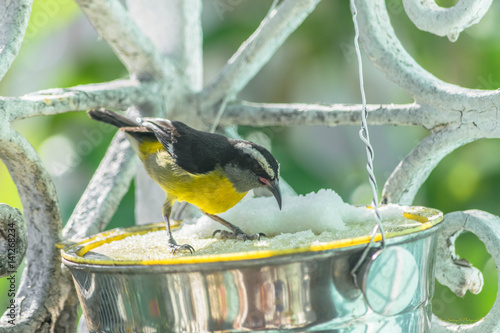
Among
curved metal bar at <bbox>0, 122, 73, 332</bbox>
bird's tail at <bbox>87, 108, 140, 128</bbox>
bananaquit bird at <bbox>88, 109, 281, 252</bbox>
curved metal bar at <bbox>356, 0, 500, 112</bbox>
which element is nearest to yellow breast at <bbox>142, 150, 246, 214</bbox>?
bananaquit bird at <bbox>88, 109, 281, 252</bbox>

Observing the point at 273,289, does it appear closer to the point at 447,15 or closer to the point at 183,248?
the point at 183,248

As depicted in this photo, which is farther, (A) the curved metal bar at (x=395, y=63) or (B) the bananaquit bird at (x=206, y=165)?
(B) the bananaquit bird at (x=206, y=165)

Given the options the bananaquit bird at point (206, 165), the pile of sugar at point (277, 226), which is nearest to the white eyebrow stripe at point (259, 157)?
the bananaquit bird at point (206, 165)

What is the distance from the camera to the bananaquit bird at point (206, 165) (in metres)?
1.24

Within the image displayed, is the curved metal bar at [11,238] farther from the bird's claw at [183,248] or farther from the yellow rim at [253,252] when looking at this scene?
the bird's claw at [183,248]

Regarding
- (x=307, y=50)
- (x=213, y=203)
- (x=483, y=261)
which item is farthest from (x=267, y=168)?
(x=307, y=50)

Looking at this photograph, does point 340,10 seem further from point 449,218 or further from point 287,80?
point 449,218

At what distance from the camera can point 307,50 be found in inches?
128

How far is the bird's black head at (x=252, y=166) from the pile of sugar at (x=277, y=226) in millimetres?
105

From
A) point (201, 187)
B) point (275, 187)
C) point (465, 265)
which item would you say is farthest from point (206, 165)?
point (465, 265)

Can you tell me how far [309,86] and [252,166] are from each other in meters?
2.16

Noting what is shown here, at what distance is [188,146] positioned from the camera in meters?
1.24

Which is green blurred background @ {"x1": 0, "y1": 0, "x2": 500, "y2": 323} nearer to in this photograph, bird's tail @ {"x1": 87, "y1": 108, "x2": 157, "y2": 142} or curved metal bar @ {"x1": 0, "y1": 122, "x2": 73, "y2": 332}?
bird's tail @ {"x1": 87, "y1": 108, "x2": 157, "y2": 142}

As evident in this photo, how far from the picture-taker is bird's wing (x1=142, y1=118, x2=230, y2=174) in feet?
4.05
